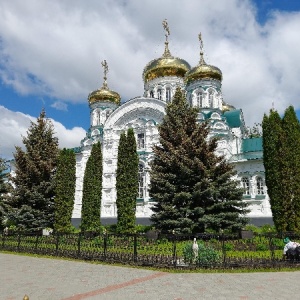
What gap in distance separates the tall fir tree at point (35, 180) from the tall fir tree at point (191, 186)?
6.57 meters

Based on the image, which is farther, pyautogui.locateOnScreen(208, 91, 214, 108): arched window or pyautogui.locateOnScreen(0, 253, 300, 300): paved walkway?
pyautogui.locateOnScreen(208, 91, 214, 108): arched window

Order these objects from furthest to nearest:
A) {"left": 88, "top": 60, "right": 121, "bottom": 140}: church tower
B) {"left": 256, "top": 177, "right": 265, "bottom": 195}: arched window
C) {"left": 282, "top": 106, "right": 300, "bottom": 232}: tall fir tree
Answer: {"left": 88, "top": 60, "right": 121, "bottom": 140}: church tower
{"left": 256, "top": 177, "right": 265, "bottom": 195}: arched window
{"left": 282, "top": 106, "right": 300, "bottom": 232}: tall fir tree

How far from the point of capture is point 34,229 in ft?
57.3

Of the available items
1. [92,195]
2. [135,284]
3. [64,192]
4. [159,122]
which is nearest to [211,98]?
[159,122]

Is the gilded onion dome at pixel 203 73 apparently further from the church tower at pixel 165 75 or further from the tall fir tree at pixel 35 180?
the tall fir tree at pixel 35 180

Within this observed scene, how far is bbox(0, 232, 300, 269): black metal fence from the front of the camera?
8594 mm

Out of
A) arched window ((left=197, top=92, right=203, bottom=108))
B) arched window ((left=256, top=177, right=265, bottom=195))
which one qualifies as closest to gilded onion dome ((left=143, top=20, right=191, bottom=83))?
arched window ((left=197, top=92, right=203, bottom=108))

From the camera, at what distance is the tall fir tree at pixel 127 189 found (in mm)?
15867

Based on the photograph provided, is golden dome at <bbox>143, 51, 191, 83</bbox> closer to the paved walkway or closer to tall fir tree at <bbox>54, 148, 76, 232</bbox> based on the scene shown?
tall fir tree at <bbox>54, 148, 76, 232</bbox>

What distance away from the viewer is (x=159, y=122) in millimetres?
30266

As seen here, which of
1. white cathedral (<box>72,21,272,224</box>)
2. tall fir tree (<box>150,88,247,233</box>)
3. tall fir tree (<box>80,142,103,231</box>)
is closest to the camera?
tall fir tree (<box>150,88,247,233</box>)

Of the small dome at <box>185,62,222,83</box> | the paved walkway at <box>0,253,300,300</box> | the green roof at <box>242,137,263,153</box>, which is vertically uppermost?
the small dome at <box>185,62,222,83</box>

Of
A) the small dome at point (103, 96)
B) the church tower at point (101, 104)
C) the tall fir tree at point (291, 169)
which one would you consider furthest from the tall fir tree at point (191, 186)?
the small dome at point (103, 96)

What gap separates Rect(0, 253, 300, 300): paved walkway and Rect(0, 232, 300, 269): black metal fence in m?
0.56
